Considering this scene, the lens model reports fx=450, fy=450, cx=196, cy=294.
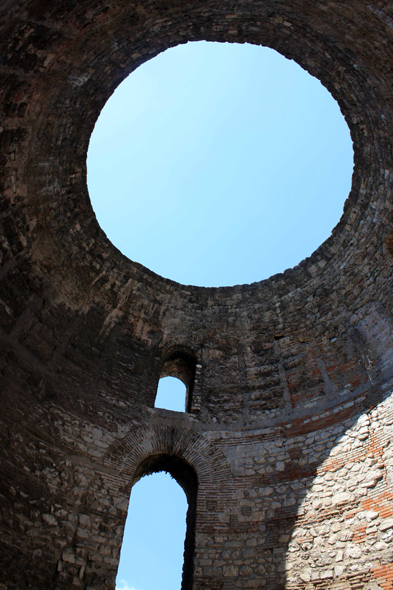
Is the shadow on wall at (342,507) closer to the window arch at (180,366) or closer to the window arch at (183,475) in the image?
the window arch at (183,475)

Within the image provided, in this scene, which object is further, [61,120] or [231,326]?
[231,326]

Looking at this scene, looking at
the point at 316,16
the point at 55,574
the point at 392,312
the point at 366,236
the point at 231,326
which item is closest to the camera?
the point at 55,574

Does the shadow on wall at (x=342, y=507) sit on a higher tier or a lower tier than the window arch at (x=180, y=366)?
lower

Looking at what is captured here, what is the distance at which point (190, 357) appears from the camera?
9117mm

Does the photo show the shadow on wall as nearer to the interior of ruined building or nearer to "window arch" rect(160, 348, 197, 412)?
the interior of ruined building

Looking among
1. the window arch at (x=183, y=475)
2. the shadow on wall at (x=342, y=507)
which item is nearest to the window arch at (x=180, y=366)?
Answer: the window arch at (x=183, y=475)

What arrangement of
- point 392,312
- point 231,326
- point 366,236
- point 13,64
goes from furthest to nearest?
point 231,326 → point 366,236 → point 392,312 → point 13,64

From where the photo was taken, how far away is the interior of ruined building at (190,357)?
572cm

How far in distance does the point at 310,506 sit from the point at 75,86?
711cm

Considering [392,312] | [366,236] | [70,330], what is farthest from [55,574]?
[366,236]

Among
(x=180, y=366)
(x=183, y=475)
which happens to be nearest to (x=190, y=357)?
(x=180, y=366)

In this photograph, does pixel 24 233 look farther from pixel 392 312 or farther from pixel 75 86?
pixel 392 312

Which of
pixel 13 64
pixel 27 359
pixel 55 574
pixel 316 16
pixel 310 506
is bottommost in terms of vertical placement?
pixel 55 574

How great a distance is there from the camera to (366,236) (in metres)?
7.94
